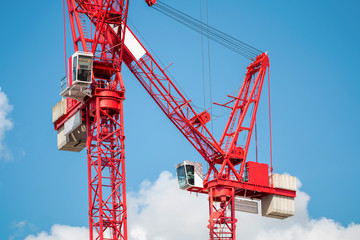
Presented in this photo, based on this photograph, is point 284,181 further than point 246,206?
Yes

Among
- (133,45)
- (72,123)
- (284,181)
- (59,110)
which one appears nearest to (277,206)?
A: (284,181)

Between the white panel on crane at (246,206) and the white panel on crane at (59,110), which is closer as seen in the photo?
the white panel on crane at (59,110)

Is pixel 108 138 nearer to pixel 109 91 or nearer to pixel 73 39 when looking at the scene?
pixel 109 91

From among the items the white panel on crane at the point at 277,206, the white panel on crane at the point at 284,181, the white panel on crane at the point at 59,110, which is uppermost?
the white panel on crane at the point at 59,110

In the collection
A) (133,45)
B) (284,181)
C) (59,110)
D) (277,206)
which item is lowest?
(277,206)

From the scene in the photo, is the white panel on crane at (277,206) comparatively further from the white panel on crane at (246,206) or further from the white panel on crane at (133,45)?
the white panel on crane at (133,45)

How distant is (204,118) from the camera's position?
107875mm

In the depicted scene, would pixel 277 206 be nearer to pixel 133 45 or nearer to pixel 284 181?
pixel 284 181

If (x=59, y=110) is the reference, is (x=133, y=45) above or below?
above

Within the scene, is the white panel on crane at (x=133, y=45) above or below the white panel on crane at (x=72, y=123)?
above

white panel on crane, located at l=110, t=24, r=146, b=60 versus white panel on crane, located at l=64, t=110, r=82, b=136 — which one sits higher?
white panel on crane, located at l=110, t=24, r=146, b=60

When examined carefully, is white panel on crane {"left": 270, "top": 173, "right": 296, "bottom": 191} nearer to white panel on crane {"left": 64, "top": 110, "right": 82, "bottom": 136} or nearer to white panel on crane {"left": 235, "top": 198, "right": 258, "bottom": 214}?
white panel on crane {"left": 235, "top": 198, "right": 258, "bottom": 214}

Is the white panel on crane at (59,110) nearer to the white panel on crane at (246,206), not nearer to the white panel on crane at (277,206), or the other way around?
the white panel on crane at (246,206)

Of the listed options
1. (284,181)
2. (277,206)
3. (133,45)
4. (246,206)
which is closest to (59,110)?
(133,45)
